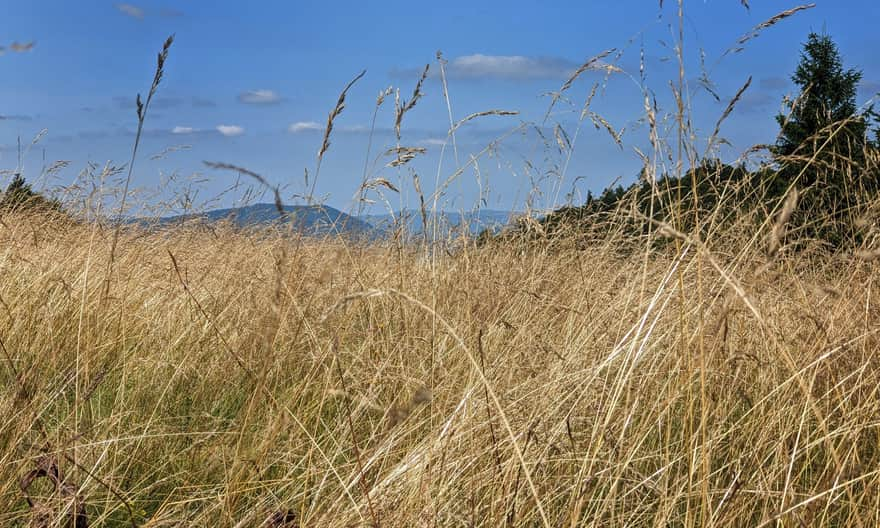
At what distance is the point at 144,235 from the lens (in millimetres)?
4707

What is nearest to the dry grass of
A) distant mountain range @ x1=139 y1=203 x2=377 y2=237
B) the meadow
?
the meadow

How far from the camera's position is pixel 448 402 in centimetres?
219

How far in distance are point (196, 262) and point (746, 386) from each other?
135 inches

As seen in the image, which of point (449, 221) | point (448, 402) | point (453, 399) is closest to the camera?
point (448, 402)

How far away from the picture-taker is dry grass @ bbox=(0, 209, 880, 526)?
1.59 meters

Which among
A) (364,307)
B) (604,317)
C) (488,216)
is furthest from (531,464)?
(488,216)

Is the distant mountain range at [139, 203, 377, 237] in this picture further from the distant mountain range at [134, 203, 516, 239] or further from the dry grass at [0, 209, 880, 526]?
the dry grass at [0, 209, 880, 526]

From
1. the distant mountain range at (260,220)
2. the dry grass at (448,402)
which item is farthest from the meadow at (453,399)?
the distant mountain range at (260,220)

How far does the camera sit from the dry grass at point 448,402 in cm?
159

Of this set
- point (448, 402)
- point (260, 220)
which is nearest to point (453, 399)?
point (448, 402)

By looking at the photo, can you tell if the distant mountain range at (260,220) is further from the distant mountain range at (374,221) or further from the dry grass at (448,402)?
the dry grass at (448,402)

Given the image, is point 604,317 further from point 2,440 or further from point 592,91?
point 2,440

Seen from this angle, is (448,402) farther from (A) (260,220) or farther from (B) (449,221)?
(A) (260,220)

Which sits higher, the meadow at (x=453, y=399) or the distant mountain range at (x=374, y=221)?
the distant mountain range at (x=374, y=221)
